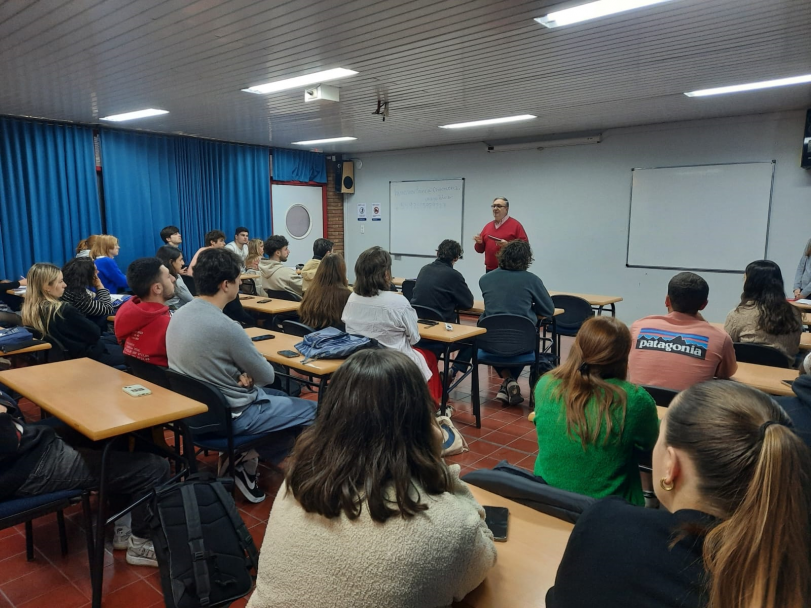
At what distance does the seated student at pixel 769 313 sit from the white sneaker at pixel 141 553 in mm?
3382

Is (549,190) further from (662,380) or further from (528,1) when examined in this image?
(662,380)

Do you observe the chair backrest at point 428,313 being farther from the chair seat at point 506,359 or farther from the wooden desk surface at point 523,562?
the wooden desk surface at point 523,562

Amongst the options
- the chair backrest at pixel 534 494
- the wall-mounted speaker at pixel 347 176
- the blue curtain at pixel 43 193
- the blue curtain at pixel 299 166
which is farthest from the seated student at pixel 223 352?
the wall-mounted speaker at pixel 347 176

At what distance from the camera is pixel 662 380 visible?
2498 mm

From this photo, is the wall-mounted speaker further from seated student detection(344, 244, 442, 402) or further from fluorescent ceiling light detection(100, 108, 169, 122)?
seated student detection(344, 244, 442, 402)

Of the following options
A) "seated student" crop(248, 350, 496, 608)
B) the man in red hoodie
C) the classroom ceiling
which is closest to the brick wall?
the classroom ceiling

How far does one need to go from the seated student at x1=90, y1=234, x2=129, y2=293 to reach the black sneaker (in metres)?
3.58

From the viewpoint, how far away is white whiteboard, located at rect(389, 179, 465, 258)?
8781 millimetres

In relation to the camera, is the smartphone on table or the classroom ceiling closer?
the smartphone on table

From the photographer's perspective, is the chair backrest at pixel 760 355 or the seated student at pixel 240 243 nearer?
the chair backrest at pixel 760 355

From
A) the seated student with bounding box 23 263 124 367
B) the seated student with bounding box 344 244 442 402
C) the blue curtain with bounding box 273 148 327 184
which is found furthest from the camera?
the blue curtain with bounding box 273 148 327 184

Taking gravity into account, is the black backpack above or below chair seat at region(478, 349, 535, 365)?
above

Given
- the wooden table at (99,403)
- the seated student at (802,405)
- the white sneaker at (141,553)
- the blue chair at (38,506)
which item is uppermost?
the seated student at (802,405)

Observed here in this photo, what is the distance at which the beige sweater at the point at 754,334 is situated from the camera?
3246 millimetres
